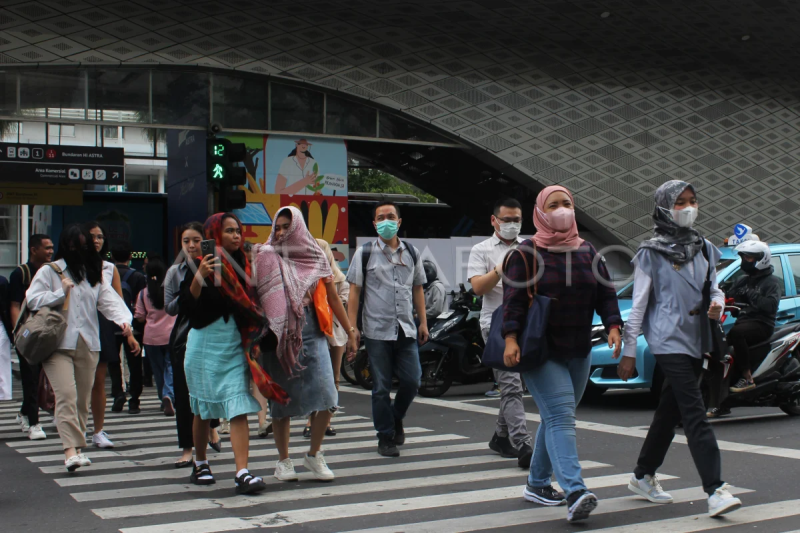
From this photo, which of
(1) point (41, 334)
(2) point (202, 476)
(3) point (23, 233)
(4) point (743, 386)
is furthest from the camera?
(3) point (23, 233)

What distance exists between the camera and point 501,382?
7.04 m

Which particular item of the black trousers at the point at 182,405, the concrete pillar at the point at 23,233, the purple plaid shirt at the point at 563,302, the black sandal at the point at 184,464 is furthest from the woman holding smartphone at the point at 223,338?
the concrete pillar at the point at 23,233

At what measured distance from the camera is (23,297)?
898 cm

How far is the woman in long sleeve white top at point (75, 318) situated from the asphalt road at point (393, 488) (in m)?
0.38

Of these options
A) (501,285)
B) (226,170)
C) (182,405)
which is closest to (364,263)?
(501,285)

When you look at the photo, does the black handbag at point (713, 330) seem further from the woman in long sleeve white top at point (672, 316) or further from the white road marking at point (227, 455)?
the white road marking at point (227, 455)

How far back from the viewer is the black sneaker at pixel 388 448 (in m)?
7.40

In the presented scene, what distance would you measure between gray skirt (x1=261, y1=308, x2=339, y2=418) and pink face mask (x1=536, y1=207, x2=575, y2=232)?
2.06 meters

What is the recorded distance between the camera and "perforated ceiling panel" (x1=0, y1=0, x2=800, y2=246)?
723 inches

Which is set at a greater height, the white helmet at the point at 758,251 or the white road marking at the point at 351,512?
the white helmet at the point at 758,251

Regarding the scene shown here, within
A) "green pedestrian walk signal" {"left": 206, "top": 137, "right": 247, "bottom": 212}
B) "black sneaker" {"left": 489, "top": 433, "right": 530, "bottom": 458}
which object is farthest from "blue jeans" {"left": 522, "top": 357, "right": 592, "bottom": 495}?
"green pedestrian walk signal" {"left": 206, "top": 137, "right": 247, "bottom": 212}

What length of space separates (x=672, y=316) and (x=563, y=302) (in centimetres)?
69

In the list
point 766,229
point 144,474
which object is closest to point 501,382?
point 144,474

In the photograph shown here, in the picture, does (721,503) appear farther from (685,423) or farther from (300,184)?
(300,184)
